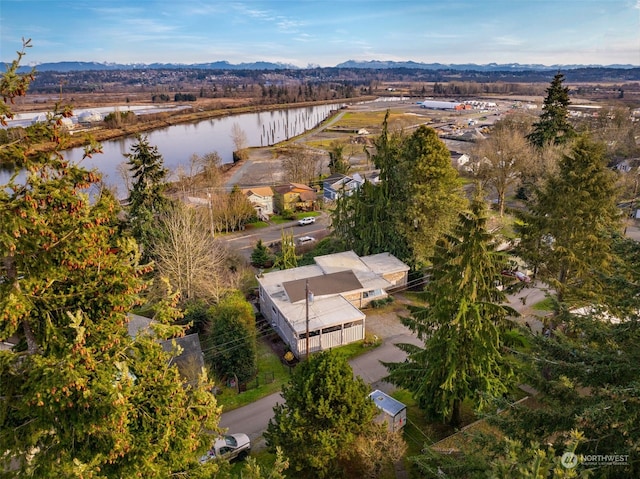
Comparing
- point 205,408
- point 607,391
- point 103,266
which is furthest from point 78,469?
point 607,391

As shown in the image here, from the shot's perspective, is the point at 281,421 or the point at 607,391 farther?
the point at 281,421

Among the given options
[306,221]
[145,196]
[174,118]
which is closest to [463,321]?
[145,196]

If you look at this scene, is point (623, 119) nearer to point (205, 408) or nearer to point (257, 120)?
point (205, 408)

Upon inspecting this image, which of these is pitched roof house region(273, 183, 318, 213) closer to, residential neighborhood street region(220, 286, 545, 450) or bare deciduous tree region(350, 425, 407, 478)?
residential neighborhood street region(220, 286, 545, 450)

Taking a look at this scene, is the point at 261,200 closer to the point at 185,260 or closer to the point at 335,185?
the point at 335,185

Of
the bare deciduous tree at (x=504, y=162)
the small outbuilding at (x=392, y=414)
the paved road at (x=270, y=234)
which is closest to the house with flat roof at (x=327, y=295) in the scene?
the small outbuilding at (x=392, y=414)

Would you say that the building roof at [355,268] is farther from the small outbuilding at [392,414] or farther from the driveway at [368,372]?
the small outbuilding at [392,414]
